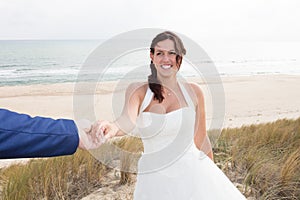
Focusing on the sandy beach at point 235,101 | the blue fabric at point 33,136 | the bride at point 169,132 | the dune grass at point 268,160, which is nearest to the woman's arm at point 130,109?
the bride at point 169,132

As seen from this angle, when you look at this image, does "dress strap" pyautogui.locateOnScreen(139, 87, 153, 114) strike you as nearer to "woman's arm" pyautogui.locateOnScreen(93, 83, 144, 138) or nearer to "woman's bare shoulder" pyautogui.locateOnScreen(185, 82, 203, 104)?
"woman's arm" pyautogui.locateOnScreen(93, 83, 144, 138)

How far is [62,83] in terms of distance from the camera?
21.7 m

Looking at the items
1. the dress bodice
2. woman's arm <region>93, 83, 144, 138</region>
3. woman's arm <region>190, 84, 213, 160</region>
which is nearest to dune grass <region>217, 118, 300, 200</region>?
woman's arm <region>190, 84, 213, 160</region>

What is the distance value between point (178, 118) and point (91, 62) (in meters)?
0.67

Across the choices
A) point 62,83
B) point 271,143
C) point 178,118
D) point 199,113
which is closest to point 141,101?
point 178,118

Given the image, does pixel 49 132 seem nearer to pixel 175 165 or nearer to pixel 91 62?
pixel 91 62

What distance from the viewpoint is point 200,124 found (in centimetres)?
229

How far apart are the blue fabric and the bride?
3.35 feet

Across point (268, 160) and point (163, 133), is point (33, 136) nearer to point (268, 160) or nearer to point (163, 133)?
point (163, 133)

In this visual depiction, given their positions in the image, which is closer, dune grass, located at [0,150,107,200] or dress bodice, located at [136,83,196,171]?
dress bodice, located at [136,83,196,171]

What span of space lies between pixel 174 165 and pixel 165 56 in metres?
0.67

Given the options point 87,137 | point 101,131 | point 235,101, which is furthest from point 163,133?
point 235,101

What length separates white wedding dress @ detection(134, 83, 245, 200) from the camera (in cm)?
200

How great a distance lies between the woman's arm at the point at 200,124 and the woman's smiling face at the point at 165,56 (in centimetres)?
22
